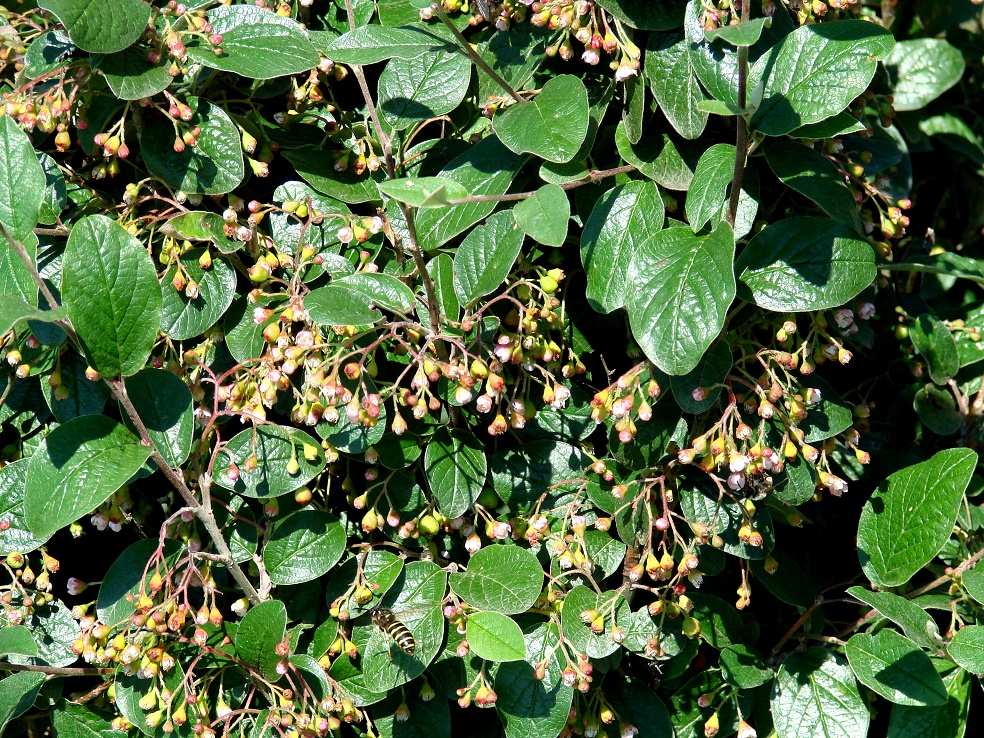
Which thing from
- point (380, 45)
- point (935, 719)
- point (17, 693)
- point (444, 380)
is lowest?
point (935, 719)

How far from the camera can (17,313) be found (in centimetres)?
140

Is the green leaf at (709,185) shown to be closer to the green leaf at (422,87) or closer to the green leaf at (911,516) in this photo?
the green leaf at (422,87)

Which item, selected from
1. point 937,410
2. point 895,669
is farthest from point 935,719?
point 937,410

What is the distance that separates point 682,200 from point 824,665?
3.65ft

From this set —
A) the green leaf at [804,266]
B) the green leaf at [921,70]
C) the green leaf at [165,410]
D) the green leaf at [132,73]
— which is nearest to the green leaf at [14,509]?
the green leaf at [165,410]

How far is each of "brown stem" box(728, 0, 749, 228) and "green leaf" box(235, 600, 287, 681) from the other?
3.94ft

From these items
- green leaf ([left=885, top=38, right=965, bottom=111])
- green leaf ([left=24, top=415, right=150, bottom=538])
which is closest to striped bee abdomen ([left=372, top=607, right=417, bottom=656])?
green leaf ([left=24, top=415, right=150, bottom=538])

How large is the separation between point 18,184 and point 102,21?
15.5 inches

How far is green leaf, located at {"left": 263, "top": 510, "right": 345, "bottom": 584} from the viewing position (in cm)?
181

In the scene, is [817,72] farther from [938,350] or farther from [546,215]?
[938,350]

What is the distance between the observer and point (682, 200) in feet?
6.44

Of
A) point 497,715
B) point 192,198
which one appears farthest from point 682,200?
point 497,715

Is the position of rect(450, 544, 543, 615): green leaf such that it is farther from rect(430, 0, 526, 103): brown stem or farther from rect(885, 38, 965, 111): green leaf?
rect(885, 38, 965, 111): green leaf

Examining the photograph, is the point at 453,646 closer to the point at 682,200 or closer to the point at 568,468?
the point at 568,468
